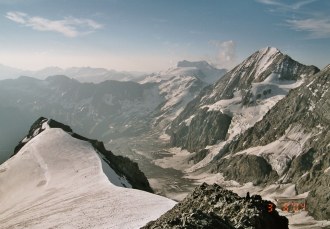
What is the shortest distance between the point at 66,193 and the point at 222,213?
66567 mm

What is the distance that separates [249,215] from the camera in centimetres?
4306

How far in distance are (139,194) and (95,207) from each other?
9.69m

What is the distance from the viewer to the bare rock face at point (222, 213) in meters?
38.3

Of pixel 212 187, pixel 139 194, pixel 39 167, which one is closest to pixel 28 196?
pixel 39 167

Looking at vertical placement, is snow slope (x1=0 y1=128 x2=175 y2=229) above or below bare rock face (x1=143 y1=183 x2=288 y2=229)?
below

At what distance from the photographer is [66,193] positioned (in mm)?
103750

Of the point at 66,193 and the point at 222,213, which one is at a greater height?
the point at 222,213

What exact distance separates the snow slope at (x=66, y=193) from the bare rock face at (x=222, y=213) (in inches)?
568

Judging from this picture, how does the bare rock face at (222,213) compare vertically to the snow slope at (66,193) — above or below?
above

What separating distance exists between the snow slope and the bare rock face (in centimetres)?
1443

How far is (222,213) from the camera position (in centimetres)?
4547

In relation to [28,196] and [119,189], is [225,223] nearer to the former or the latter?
[119,189]

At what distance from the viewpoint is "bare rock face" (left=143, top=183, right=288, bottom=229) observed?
126 feet

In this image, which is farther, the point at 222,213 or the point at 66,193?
the point at 66,193
